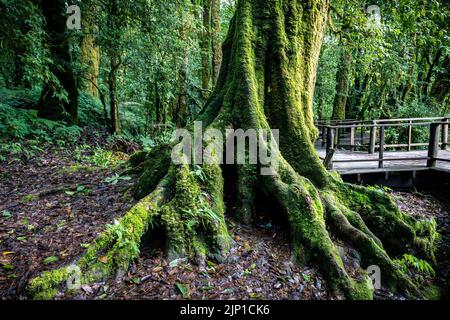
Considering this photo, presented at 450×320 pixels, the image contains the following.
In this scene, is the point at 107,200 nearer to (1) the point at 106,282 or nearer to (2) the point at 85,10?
(1) the point at 106,282

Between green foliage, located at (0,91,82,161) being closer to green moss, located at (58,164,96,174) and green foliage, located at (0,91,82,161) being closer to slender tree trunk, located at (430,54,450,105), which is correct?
green moss, located at (58,164,96,174)

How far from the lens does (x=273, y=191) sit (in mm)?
4273

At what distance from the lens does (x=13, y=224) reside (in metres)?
4.22

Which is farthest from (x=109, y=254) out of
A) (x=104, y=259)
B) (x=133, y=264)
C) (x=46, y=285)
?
(x=46, y=285)

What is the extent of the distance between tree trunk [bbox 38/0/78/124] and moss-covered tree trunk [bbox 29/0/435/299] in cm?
526

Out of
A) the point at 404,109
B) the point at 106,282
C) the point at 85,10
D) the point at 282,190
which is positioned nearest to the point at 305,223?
the point at 282,190

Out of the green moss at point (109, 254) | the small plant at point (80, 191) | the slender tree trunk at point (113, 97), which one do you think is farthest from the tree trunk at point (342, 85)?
the green moss at point (109, 254)

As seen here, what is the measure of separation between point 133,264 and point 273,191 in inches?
81.2

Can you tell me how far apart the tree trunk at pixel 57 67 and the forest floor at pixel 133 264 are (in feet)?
16.3

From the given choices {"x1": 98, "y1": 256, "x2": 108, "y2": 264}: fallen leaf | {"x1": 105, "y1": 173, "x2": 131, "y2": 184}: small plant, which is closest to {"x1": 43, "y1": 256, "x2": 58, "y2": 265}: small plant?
{"x1": 98, "y1": 256, "x2": 108, "y2": 264}: fallen leaf

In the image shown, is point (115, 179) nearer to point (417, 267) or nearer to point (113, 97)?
point (417, 267)

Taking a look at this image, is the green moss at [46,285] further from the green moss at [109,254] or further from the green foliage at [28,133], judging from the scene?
the green foliage at [28,133]

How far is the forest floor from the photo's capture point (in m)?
2.99
